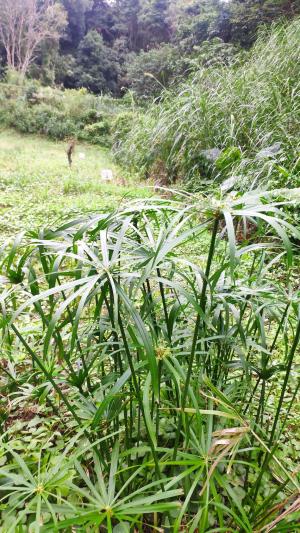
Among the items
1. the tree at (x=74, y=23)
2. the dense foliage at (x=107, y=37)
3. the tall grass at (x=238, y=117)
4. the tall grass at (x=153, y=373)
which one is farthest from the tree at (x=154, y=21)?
the tall grass at (x=153, y=373)

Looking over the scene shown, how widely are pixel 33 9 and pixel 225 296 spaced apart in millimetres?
17775

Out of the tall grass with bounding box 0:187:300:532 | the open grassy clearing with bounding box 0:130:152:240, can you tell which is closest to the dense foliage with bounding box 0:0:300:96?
the open grassy clearing with bounding box 0:130:152:240

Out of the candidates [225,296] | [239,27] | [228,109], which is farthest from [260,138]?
[239,27]

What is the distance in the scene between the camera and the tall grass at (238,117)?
2.93 meters

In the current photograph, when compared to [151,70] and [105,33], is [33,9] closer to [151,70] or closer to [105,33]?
[105,33]

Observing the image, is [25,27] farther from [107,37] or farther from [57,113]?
[57,113]

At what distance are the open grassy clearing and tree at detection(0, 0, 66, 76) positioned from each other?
10.8 meters

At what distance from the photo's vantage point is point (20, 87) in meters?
11.8

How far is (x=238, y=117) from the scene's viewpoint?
3330 mm

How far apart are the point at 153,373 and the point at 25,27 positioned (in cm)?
1881

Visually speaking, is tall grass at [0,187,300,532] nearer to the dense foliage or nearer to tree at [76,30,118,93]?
the dense foliage

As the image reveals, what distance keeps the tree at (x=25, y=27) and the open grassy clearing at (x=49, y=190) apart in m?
10.8

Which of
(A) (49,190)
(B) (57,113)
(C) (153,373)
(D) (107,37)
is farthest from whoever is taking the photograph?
(D) (107,37)

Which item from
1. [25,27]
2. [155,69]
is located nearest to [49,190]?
[155,69]
